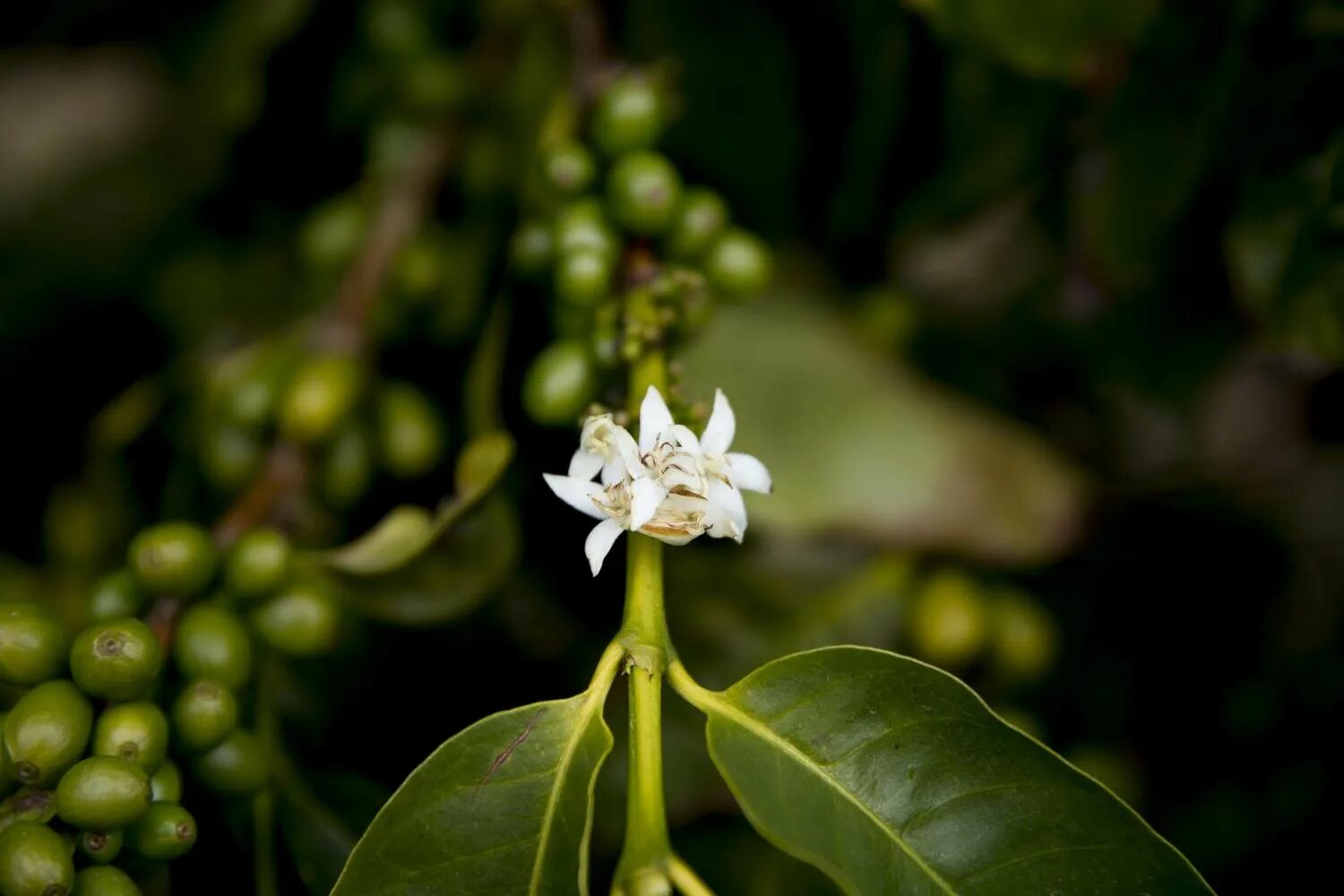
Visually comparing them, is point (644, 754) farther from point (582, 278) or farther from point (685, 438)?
point (582, 278)

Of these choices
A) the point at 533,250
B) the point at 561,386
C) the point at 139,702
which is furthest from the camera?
the point at 533,250

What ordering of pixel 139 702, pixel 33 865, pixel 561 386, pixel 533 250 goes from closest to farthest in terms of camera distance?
pixel 33 865, pixel 139 702, pixel 561 386, pixel 533 250

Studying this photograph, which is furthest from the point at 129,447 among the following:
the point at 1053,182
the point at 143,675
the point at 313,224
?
the point at 1053,182

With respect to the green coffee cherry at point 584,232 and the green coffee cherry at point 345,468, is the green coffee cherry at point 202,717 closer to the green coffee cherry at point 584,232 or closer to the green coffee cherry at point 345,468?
the green coffee cherry at point 345,468

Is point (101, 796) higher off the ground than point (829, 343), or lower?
lower

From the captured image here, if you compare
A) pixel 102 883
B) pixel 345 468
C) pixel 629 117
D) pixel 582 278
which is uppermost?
pixel 629 117

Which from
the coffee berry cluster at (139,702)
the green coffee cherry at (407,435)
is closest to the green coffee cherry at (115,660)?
the coffee berry cluster at (139,702)

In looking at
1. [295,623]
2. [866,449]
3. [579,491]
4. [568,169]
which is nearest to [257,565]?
[295,623]
